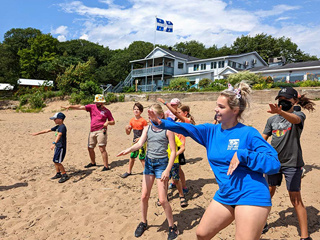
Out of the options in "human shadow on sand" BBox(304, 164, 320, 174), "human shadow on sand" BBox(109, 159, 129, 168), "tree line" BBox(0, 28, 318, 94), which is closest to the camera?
"human shadow on sand" BBox(304, 164, 320, 174)

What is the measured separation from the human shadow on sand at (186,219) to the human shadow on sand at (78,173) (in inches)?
118

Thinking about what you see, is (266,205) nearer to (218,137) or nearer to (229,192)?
(229,192)

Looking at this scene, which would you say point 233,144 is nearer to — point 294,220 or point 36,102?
point 294,220

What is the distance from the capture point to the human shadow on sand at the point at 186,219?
3626 mm

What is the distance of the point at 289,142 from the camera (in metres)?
3.15

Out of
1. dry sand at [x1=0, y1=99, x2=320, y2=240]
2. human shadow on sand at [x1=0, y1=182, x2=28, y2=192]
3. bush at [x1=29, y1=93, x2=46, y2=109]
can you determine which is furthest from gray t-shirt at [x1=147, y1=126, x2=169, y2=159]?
bush at [x1=29, y1=93, x2=46, y2=109]

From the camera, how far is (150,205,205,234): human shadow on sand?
3626mm

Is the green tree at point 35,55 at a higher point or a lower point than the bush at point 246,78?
higher

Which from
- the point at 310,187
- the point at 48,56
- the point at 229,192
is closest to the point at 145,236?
the point at 229,192

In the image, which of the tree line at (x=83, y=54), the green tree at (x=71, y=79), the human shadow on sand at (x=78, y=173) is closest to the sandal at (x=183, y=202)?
the human shadow on sand at (x=78, y=173)

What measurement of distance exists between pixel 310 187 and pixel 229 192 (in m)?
3.82

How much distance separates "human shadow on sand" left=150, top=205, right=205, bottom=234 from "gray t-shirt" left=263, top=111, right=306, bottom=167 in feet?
5.54

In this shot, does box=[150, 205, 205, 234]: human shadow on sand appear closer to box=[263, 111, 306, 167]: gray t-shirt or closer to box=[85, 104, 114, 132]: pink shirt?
box=[263, 111, 306, 167]: gray t-shirt

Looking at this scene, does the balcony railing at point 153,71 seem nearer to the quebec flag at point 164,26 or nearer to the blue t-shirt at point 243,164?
the quebec flag at point 164,26
